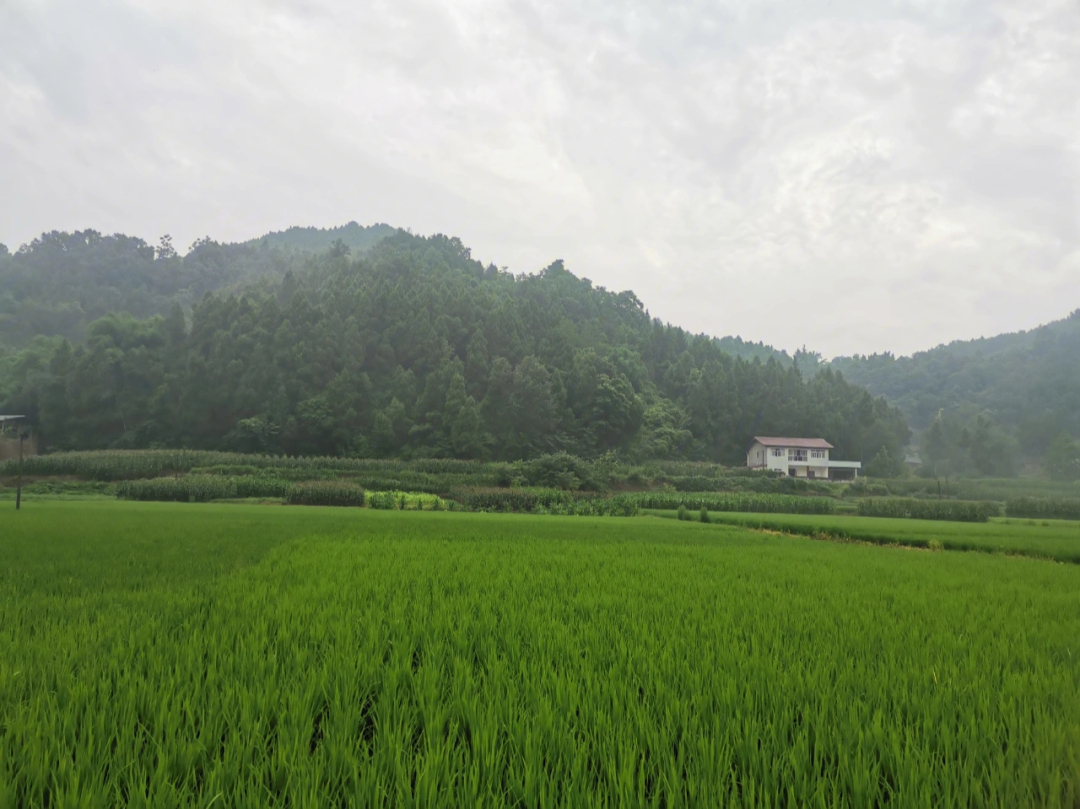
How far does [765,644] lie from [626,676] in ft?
4.35

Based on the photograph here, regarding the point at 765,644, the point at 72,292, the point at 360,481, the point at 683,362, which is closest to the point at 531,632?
the point at 765,644

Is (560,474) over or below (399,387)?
below

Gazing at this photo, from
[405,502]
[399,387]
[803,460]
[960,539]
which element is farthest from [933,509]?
[399,387]

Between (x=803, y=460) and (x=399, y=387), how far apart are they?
44078 mm

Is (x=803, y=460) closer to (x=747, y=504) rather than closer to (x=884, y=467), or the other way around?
(x=884, y=467)

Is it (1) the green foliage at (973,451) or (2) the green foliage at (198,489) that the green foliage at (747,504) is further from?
(1) the green foliage at (973,451)

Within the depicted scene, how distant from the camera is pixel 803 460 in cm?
6128

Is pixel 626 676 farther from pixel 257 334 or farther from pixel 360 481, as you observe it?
pixel 257 334

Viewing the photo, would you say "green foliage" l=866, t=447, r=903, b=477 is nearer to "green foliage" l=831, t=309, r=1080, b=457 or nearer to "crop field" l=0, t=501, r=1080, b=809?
"green foliage" l=831, t=309, r=1080, b=457

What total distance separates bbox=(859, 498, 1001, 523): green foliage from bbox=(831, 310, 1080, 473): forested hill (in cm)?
3330

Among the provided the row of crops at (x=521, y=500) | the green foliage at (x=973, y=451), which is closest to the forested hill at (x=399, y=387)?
the green foliage at (x=973, y=451)

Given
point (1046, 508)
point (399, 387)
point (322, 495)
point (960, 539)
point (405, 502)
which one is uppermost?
point (399, 387)

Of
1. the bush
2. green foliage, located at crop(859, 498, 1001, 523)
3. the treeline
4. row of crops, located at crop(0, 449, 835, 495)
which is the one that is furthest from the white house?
the treeline

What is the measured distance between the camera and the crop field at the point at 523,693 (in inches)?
Result: 83.1
